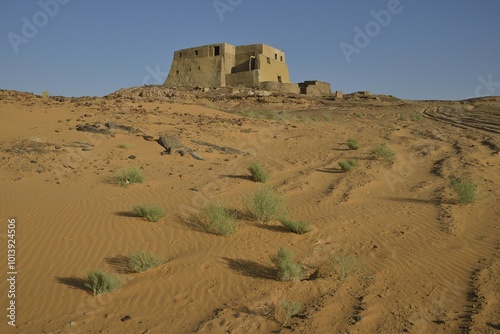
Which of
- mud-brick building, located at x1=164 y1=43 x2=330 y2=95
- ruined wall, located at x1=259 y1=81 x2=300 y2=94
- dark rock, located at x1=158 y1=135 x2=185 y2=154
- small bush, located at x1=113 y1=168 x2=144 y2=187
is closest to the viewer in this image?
small bush, located at x1=113 y1=168 x2=144 y2=187

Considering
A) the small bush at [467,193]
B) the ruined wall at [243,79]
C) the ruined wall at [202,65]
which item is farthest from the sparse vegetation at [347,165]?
the ruined wall at [202,65]

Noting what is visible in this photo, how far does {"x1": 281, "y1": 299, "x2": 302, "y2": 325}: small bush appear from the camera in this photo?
10.7 feet

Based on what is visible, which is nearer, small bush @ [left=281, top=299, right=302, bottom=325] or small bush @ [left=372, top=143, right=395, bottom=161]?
small bush @ [left=281, top=299, right=302, bottom=325]

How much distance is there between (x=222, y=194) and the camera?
293 inches

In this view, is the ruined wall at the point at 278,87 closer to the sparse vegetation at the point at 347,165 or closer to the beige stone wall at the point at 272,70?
the beige stone wall at the point at 272,70

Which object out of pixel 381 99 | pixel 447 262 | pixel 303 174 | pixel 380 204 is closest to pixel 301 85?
pixel 381 99

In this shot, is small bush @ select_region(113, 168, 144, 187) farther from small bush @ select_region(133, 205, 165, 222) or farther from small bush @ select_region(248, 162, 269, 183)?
small bush @ select_region(248, 162, 269, 183)

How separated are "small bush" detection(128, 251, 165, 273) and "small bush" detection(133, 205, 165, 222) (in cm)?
145

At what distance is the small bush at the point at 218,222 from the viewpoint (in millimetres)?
5277

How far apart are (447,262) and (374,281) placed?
3.64 ft

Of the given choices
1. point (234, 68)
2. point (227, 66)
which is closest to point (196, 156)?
point (227, 66)

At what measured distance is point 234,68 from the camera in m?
36.9

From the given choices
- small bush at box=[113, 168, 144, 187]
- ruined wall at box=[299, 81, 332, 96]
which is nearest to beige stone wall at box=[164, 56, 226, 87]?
ruined wall at box=[299, 81, 332, 96]

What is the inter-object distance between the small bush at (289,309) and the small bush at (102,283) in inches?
71.3
